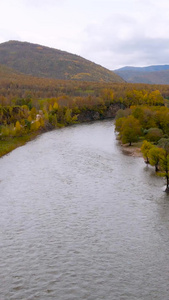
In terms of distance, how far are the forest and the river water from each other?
831 centimetres

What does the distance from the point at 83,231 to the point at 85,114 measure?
335 ft

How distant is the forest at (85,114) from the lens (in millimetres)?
74375

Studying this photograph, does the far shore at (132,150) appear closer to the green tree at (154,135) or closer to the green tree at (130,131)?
the green tree at (130,131)

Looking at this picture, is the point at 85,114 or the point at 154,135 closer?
the point at 154,135

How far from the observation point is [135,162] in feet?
206

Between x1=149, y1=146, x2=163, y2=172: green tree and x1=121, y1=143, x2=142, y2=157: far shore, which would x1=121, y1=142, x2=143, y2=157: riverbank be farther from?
x1=149, y1=146, x2=163, y2=172: green tree

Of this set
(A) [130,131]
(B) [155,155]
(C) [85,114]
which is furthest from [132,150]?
(C) [85,114]

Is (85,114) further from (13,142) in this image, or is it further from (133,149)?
(133,149)

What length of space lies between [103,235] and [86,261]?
16.0ft

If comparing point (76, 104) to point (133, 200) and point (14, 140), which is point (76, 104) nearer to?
point (14, 140)

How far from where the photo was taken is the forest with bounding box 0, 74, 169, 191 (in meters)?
74.4

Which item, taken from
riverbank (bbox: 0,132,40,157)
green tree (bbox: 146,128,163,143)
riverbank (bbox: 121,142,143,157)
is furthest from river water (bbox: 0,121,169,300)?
green tree (bbox: 146,128,163,143)

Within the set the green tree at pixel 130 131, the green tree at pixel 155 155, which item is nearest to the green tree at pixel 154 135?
the green tree at pixel 130 131

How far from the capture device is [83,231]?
3456 centimetres
